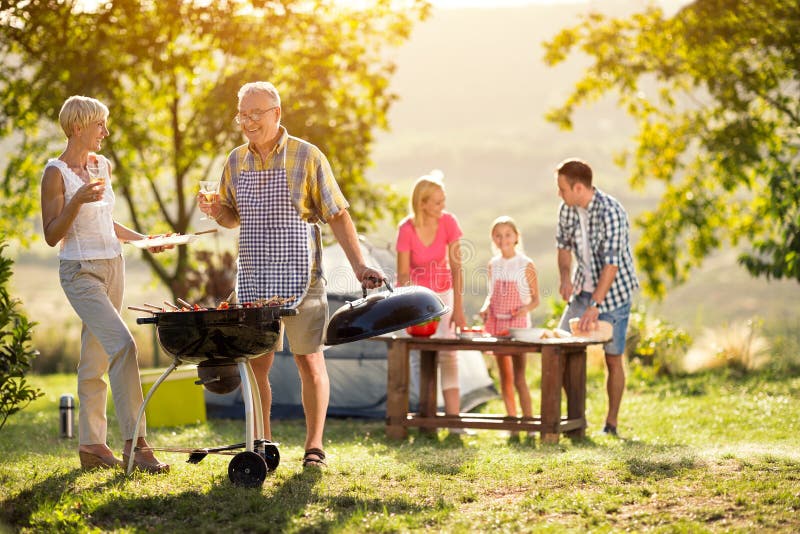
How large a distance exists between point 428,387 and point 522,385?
0.72 meters

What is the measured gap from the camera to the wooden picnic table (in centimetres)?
699

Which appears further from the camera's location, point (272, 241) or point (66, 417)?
point (66, 417)

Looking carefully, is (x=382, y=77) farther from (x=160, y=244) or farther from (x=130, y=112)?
(x=160, y=244)

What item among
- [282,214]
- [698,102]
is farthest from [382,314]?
[698,102]

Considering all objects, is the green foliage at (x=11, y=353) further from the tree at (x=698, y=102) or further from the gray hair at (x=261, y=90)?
the tree at (x=698, y=102)

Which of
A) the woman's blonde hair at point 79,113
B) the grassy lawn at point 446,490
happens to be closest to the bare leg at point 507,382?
the grassy lawn at point 446,490

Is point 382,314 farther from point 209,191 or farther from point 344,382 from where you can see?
point 344,382

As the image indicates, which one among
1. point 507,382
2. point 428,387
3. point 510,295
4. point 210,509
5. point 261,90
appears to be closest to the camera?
point 210,509

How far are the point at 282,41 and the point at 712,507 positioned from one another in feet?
34.1

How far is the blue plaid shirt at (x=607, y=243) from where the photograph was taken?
701cm

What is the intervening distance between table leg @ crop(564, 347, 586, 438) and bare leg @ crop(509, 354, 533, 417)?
1.39 feet

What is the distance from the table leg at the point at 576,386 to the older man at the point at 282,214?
2482 mm

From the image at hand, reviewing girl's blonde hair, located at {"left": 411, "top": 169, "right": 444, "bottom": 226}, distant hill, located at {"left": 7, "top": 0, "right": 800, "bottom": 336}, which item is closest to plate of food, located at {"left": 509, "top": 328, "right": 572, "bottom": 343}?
girl's blonde hair, located at {"left": 411, "top": 169, "right": 444, "bottom": 226}

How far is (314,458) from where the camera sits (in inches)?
219
